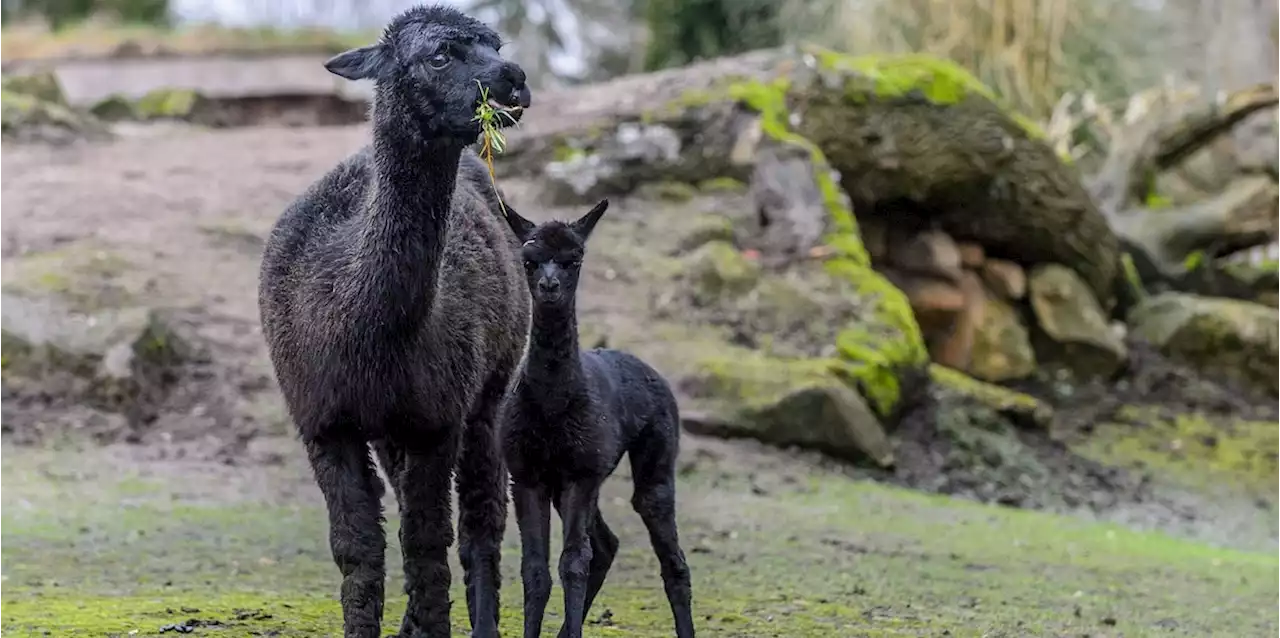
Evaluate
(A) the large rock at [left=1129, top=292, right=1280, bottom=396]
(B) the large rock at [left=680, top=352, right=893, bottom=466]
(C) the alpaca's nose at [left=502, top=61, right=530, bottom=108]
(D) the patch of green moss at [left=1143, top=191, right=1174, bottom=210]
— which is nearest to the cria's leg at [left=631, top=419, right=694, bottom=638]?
(C) the alpaca's nose at [left=502, top=61, right=530, bottom=108]

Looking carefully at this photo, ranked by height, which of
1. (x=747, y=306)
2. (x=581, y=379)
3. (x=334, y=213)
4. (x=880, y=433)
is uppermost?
(x=334, y=213)

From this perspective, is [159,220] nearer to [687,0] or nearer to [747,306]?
[747,306]

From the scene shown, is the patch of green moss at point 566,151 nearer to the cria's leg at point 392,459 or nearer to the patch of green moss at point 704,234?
the patch of green moss at point 704,234

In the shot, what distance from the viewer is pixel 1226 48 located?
26297mm

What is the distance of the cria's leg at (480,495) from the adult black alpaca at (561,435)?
0.36 meters

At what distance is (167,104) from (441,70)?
18099 mm

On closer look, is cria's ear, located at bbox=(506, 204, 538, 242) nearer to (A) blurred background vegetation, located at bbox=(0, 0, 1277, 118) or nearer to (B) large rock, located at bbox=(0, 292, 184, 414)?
(B) large rock, located at bbox=(0, 292, 184, 414)

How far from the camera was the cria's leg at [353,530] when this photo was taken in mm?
5484

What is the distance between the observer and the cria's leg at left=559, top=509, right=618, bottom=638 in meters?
6.59

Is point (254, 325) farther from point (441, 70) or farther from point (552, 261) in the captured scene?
point (441, 70)

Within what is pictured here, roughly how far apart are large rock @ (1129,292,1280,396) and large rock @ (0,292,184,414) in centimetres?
1179

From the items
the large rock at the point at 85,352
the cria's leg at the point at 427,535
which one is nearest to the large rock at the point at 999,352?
the large rock at the point at 85,352

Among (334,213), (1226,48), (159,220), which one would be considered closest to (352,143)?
(159,220)

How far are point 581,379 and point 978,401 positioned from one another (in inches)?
358
